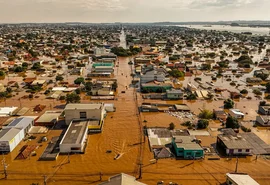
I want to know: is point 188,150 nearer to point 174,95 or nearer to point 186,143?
point 186,143

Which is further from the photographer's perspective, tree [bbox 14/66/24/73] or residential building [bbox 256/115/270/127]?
tree [bbox 14/66/24/73]

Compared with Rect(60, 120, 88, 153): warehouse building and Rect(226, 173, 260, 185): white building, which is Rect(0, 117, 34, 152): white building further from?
Rect(226, 173, 260, 185): white building

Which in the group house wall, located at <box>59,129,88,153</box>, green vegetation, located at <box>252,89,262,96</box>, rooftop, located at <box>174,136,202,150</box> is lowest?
house wall, located at <box>59,129,88,153</box>

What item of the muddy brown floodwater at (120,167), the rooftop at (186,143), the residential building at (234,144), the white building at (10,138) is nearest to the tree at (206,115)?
the residential building at (234,144)

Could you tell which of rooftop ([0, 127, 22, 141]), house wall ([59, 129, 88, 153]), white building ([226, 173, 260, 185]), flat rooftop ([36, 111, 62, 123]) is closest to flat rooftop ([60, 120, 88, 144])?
house wall ([59, 129, 88, 153])

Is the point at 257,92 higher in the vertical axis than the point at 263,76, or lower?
lower

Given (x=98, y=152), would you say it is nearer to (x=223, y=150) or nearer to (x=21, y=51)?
(x=223, y=150)

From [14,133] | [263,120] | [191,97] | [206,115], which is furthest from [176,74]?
[14,133]

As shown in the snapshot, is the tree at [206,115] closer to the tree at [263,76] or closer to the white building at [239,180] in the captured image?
the white building at [239,180]
